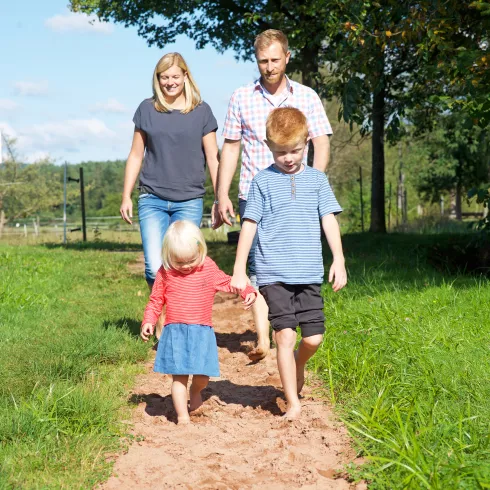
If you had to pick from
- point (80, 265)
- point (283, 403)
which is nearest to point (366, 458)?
point (283, 403)

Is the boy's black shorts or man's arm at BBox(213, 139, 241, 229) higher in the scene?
man's arm at BBox(213, 139, 241, 229)

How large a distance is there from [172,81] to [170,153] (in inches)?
21.6

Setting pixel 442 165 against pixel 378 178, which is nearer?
pixel 378 178

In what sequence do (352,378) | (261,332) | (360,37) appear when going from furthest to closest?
(360,37) → (261,332) → (352,378)

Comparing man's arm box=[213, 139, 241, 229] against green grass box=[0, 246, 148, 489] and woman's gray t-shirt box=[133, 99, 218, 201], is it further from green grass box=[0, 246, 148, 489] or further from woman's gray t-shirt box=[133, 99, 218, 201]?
green grass box=[0, 246, 148, 489]

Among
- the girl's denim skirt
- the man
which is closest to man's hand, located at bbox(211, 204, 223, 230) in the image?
the man

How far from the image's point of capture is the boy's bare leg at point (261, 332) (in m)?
5.28

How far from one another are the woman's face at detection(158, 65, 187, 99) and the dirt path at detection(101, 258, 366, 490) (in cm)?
211

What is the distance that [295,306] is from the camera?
4062 millimetres

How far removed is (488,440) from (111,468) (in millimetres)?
1728

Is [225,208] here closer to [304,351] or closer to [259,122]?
[259,122]

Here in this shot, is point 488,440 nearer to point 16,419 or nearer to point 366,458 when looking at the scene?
point 366,458

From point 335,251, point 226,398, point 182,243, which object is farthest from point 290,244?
point 226,398

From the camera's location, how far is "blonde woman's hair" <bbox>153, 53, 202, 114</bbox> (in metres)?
5.20
